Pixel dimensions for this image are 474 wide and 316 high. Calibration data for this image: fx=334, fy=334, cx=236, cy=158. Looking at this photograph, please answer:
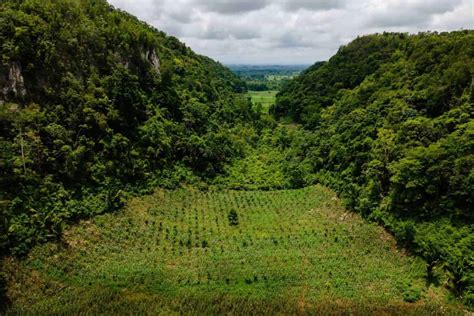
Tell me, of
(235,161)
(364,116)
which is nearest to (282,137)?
(235,161)

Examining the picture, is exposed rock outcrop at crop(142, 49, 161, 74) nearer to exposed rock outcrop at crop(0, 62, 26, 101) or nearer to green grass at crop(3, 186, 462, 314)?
exposed rock outcrop at crop(0, 62, 26, 101)

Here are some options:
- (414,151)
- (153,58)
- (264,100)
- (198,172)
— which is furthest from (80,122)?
(264,100)

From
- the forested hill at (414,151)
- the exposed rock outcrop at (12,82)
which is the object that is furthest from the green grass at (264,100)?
the exposed rock outcrop at (12,82)

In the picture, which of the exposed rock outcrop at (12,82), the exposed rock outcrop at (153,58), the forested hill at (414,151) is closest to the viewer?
the forested hill at (414,151)

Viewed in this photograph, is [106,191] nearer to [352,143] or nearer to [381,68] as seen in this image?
[352,143]

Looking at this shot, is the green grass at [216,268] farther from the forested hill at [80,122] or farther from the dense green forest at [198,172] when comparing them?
the forested hill at [80,122]

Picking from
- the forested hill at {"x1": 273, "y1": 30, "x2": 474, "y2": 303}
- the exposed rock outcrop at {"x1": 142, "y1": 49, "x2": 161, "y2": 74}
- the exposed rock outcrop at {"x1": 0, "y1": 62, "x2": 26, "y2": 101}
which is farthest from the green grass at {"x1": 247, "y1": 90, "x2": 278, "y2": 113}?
the exposed rock outcrop at {"x1": 0, "y1": 62, "x2": 26, "y2": 101}

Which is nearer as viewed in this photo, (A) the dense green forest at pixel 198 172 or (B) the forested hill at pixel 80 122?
(A) the dense green forest at pixel 198 172
